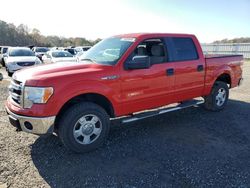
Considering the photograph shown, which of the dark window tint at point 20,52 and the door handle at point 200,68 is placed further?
the dark window tint at point 20,52

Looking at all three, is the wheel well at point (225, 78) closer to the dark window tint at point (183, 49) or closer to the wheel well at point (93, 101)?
the dark window tint at point (183, 49)

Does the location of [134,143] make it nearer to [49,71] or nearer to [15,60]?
[49,71]

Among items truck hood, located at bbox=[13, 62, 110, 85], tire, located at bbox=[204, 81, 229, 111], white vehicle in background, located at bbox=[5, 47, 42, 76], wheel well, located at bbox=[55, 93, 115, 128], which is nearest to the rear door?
tire, located at bbox=[204, 81, 229, 111]

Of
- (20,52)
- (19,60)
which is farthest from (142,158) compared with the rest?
(20,52)

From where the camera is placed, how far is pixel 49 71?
12.8ft

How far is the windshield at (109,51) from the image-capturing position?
4.39 meters

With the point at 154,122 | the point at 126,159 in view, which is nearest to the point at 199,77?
the point at 154,122

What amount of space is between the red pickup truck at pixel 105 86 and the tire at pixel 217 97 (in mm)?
522

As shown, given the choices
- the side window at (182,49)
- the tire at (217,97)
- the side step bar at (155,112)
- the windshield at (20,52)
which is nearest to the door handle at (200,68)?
the side window at (182,49)

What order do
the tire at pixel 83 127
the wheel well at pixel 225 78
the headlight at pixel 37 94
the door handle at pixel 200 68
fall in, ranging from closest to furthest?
the headlight at pixel 37 94 → the tire at pixel 83 127 → the door handle at pixel 200 68 → the wheel well at pixel 225 78

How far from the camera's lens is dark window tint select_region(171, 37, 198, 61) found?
5199mm

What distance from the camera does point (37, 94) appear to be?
355cm

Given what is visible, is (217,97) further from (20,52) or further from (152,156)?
(20,52)

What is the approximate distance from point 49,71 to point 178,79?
106 inches
